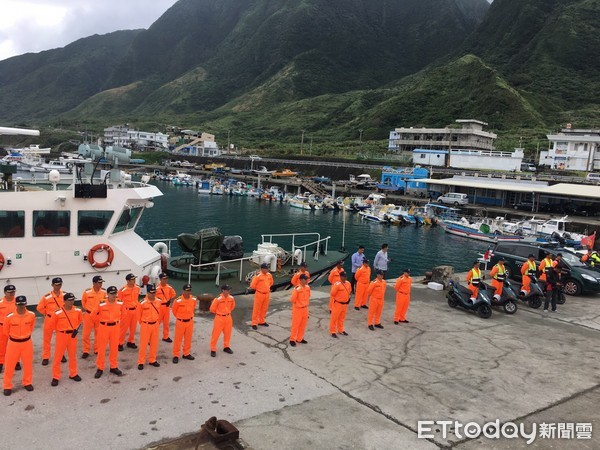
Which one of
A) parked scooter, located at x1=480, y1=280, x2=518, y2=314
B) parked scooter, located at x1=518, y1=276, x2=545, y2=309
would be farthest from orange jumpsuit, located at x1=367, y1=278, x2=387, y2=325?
parked scooter, located at x1=518, y1=276, x2=545, y2=309

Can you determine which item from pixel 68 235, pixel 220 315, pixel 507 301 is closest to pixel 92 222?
pixel 68 235

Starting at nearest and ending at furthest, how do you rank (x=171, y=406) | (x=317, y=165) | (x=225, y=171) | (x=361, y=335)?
(x=171, y=406) < (x=361, y=335) < (x=317, y=165) < (x=225, y=171)

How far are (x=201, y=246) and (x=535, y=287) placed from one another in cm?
962

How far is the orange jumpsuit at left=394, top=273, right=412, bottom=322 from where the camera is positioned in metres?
10.5

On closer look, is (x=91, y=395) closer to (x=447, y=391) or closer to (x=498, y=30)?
(x=447, y=391)

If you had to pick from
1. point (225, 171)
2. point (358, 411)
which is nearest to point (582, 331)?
point (358, 411)

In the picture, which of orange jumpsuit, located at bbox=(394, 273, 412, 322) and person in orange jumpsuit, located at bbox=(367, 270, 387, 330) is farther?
orange jumpsuit, located at bbox=(394, 273, 412, 322)

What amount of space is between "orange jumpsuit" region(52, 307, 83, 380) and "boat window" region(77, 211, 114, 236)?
4088mm

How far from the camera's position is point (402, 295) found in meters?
10.7

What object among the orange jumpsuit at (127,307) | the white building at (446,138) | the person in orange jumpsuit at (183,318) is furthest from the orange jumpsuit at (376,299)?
the white building at (446,138)

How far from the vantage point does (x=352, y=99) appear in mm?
161000

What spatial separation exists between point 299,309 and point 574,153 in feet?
236

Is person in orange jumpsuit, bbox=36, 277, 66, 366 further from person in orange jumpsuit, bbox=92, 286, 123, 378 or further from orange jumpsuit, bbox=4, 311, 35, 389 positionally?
person in orange jumpsuit, bbox=92, 286, 123, 378

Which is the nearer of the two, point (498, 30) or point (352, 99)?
point (352, 99)
